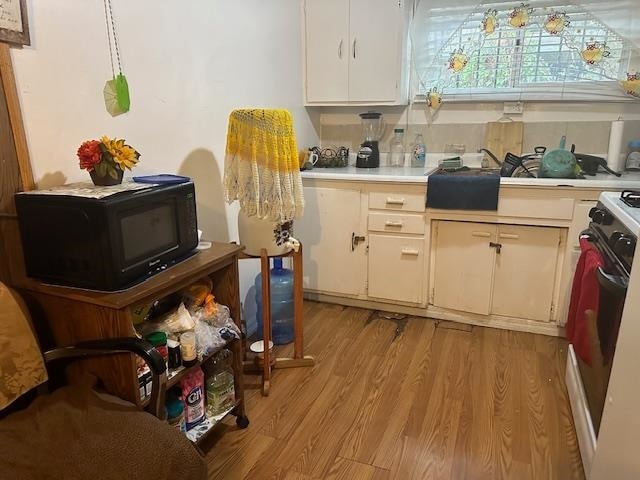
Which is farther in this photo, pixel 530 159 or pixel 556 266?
pixel 530 159

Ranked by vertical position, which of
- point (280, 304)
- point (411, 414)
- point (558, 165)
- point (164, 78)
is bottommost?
point (411, 414)

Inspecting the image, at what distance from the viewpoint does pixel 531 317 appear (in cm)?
259

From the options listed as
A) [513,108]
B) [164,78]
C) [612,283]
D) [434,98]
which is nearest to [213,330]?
[164,78]

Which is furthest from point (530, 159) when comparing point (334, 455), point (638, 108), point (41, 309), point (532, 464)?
point (41, 309)

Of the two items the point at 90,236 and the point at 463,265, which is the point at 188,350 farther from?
the point at 463,265

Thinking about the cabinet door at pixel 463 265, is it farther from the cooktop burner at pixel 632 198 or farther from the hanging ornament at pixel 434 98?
the hanging ornament at pixel 434 98

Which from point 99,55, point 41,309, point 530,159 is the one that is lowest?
point 41,309

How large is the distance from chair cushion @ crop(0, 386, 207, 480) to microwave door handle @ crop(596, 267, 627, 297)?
4.18ft

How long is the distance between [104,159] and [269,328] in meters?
1.05

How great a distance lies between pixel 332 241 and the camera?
290cm

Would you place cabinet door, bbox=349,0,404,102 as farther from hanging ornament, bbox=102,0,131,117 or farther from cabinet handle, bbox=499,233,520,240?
hanging ornament, bbox=102,0,131,117

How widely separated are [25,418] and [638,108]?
3257 mm

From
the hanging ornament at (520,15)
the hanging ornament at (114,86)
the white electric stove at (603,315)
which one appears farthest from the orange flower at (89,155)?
the hanging ornament at (520,15)

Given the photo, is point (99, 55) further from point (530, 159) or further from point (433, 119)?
point (530, 159)
